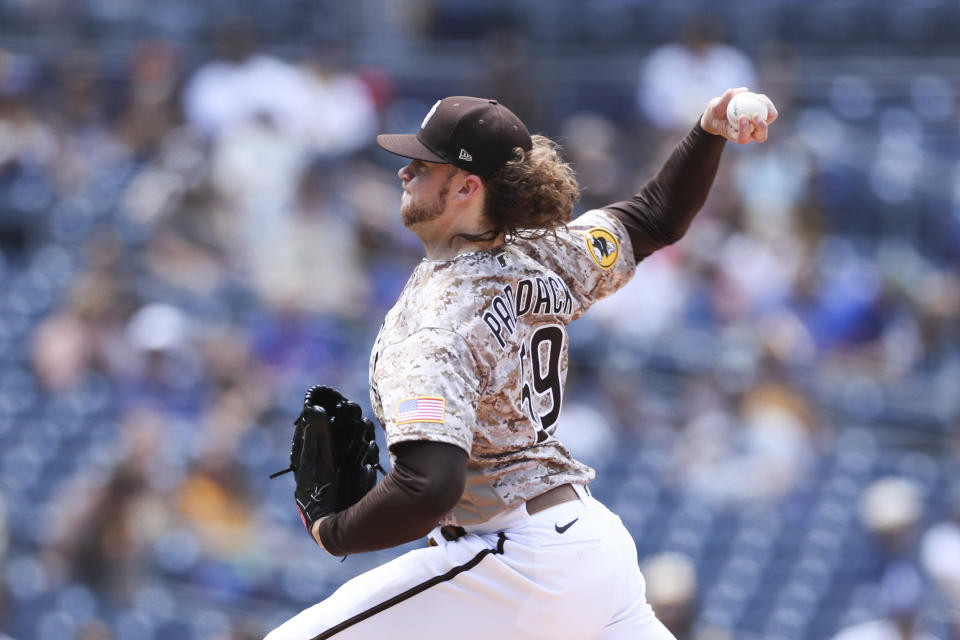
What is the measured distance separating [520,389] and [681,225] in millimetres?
729

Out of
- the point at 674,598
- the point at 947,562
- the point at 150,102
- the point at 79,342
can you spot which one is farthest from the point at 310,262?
the point at 674,598

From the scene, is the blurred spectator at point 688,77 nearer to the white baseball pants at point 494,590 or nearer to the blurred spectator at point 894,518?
→ the blurred spectator at point 894,518

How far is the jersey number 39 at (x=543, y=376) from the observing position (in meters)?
2.89

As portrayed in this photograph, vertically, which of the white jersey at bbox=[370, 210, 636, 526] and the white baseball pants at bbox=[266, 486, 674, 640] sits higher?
the white jersey at bbox=[370, 210, 636, 526]

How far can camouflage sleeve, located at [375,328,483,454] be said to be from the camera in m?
2.63

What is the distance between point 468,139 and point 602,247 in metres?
0.48

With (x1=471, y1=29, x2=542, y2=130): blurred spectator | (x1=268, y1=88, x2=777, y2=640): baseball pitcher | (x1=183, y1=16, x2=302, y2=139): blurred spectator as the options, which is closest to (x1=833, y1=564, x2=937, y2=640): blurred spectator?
(x1=268, y1=88, x2=777, y2=640): baseball pitcher

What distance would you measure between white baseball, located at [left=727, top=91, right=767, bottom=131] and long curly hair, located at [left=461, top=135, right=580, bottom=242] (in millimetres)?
391

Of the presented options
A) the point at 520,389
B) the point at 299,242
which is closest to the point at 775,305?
the point at 299,242

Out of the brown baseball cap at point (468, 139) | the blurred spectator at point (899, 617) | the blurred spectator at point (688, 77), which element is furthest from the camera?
the blurred spectator at point (688, 77)


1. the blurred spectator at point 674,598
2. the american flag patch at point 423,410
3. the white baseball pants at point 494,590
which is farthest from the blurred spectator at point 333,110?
the american flag patch at point 423,410

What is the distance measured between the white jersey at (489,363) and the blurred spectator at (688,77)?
6.78 m

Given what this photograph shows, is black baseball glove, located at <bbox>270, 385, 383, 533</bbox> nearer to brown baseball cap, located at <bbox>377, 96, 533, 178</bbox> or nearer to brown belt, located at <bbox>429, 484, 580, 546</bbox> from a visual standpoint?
brown belt, located at <bbox>429, 484, 580, 546</bbox>

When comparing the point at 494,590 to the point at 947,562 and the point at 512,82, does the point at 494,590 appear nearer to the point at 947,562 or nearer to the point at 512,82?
the point at 947,562
